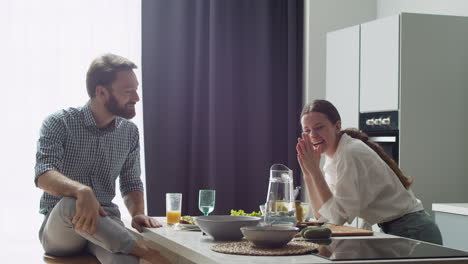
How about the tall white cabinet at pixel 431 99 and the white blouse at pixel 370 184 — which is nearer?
the white blouse at pixel 370 184

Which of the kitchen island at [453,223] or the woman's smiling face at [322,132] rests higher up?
the woman's smiling face at [322,132]

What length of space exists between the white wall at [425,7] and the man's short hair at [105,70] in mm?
2280

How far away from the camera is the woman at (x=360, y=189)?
2652mm

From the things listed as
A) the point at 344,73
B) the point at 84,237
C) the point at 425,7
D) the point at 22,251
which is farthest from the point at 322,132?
the point at 22,251

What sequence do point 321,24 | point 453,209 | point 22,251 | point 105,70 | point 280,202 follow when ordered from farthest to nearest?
point 321,24, point 22,251, point 453,209, point 105,70, point 280,202

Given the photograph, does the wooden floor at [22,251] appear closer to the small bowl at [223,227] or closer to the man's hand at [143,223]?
the man's hand at [143,223]

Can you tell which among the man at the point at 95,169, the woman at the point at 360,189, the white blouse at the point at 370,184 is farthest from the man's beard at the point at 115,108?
the white blouse at the point at 370,184

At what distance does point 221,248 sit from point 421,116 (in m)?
2.42

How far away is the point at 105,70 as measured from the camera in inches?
121

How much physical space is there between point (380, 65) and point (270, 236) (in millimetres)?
2518

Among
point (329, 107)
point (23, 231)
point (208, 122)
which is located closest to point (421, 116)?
point (329, 107)

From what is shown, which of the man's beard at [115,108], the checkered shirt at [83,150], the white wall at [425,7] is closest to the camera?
the checkered shirt at [83,150]

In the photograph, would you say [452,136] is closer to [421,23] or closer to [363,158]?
[421,23]

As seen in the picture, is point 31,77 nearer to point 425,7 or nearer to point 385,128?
point 385,128
